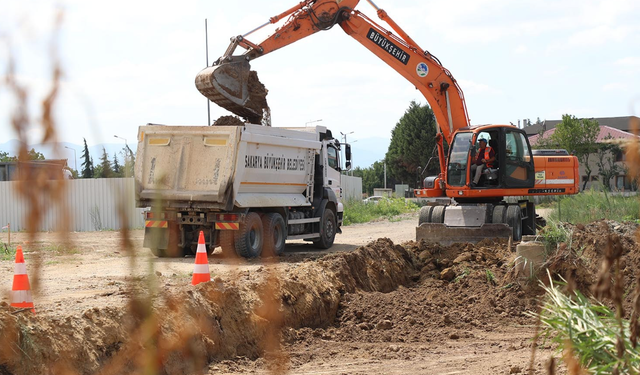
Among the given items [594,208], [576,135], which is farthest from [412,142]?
[594,208]

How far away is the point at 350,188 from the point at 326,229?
1997 cm

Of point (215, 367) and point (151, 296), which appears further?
point (215, 367)

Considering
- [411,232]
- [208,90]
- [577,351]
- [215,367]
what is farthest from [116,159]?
[411,232]

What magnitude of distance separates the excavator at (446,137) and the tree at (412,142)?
137 ft

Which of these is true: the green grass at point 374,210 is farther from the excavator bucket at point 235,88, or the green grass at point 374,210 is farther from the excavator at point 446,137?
the excavator bucket at point 235,88

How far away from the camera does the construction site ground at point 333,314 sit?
589 centimetres

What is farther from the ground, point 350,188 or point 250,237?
point 350,188

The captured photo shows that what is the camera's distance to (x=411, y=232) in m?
23.5

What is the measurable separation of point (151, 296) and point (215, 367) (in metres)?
5.40

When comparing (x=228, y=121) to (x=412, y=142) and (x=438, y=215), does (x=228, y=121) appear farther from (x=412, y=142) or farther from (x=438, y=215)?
(x=412, y=142)

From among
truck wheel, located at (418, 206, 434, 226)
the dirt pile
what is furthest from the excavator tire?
A: the dirt pile

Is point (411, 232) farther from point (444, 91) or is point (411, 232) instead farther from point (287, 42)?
point (287, 42)

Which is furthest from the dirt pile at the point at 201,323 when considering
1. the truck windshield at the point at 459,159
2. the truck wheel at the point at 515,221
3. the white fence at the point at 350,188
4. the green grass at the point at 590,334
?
the white fence at the point at 350,188

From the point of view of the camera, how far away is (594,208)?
18.3 meters
